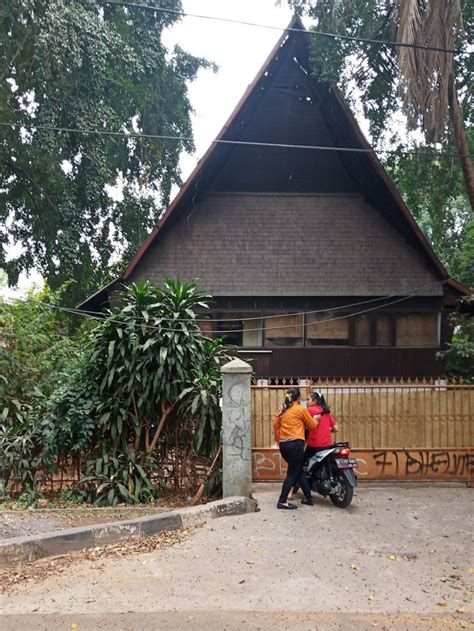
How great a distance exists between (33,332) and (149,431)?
354 centimetres

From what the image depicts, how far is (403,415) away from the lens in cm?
920

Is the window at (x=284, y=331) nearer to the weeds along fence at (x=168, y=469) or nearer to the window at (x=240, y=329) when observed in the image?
the window at (x=240, y=329)

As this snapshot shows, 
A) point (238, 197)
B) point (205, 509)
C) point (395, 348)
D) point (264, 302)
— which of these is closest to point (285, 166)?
point (238, 197)

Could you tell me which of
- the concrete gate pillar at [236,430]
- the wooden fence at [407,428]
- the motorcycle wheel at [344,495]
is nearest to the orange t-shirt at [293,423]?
the concrete gate pillar at [236,430]

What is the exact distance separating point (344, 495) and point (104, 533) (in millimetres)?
2959

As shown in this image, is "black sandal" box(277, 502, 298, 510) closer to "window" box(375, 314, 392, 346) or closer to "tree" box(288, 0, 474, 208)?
"tree" box(288, 0, 474, 208)

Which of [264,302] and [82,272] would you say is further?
[82,272]

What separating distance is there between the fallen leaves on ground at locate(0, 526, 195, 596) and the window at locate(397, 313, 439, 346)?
9015 mm

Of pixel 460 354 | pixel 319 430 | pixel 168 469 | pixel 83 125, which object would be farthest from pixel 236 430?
pixel 83 125

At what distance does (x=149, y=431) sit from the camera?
8750 millimetres

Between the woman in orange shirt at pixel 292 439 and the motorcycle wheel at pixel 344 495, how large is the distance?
13.3 inches

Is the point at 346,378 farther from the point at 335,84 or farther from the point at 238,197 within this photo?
the point at 335,84

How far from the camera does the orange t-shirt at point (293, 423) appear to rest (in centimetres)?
752

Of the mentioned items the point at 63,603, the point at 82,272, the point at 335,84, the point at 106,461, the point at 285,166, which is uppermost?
the point at 335,84
